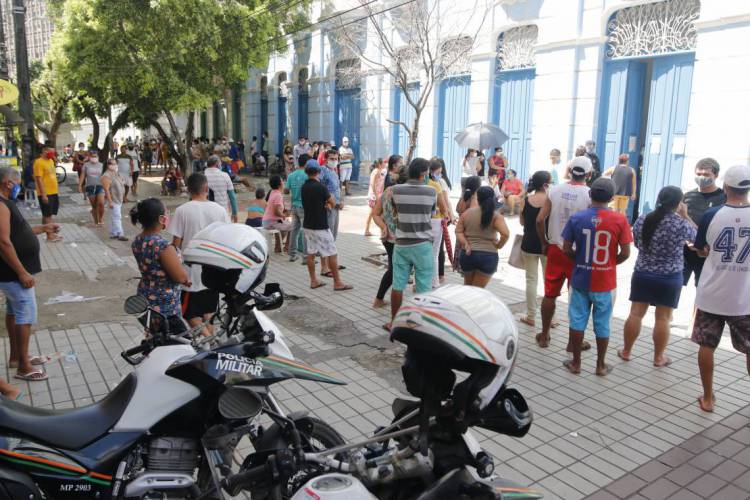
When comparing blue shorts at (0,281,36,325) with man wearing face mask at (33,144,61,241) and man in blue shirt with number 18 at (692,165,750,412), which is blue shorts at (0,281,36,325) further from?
man wearing face mask at (33,144,61,241)

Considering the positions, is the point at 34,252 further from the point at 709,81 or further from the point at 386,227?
the point at 709,81

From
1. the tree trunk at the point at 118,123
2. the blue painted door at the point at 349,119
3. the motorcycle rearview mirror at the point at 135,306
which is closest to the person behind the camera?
the motorcycle rearview mirror at the point at 135,306

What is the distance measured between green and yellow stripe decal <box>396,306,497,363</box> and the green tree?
16372mm

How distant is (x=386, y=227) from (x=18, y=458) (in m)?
5.19

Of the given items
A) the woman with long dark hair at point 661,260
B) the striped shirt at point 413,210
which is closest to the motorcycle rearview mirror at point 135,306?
the striped shirt at point 413,210

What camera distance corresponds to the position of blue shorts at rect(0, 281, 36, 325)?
506 centimetres

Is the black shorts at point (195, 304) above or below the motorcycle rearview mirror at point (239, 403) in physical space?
below

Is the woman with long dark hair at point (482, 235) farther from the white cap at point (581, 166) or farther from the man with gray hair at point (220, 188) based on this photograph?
the man with gray hair at point (220, 188)

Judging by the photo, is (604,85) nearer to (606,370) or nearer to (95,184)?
(606,370)

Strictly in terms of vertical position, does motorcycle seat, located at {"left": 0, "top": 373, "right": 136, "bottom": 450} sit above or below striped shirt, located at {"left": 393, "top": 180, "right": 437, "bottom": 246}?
below

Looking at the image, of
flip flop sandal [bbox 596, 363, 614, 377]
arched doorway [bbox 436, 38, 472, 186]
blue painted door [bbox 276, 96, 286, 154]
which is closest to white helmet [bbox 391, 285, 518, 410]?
flip flop sandal [bbox 596, 363, 614, 377]

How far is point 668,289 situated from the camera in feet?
18.1

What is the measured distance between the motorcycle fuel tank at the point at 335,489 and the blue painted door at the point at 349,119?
62.7 feet

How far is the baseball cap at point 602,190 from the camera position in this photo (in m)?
5.25
